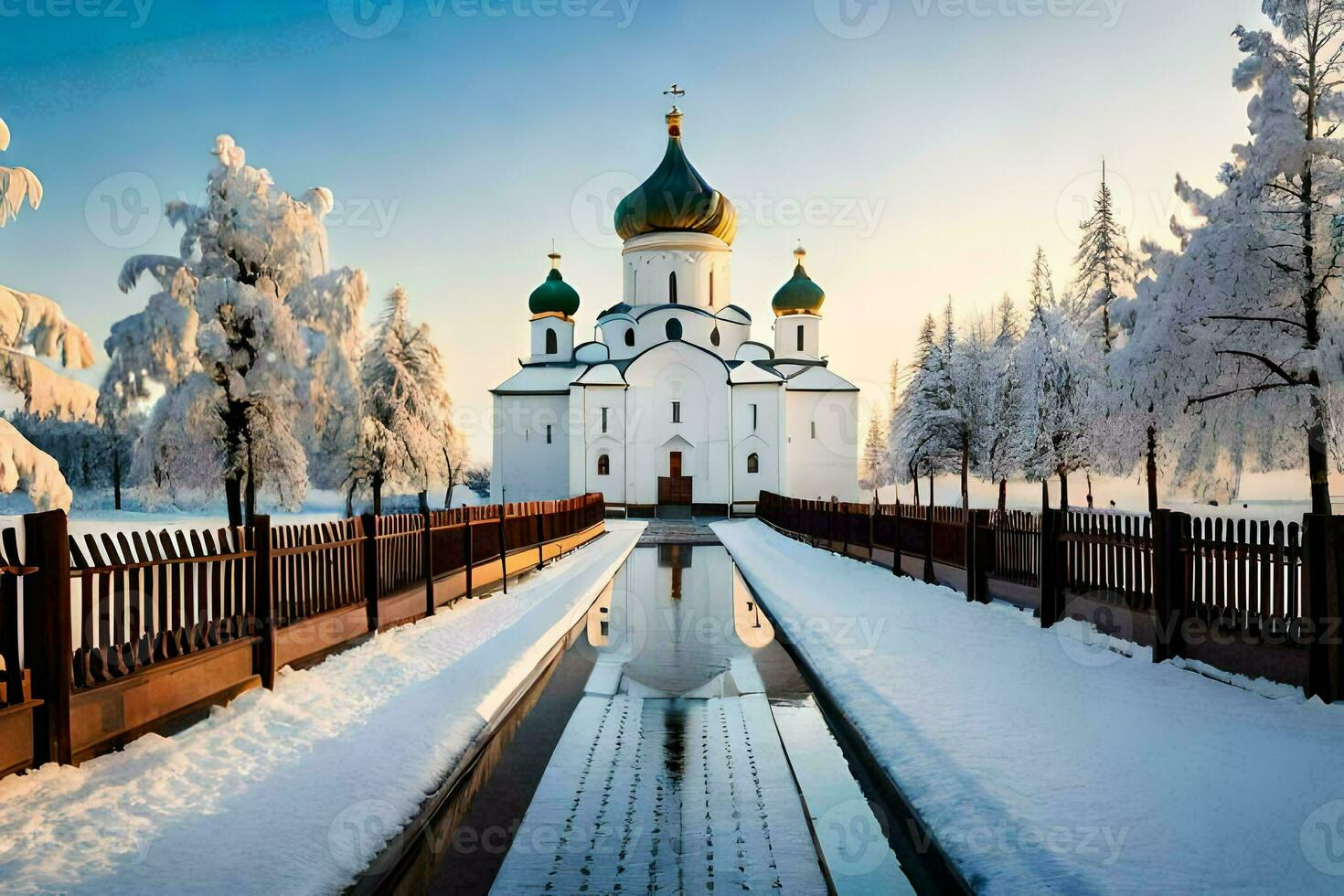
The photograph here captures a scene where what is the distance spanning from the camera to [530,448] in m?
46.1

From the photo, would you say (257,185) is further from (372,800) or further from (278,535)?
(372,800)

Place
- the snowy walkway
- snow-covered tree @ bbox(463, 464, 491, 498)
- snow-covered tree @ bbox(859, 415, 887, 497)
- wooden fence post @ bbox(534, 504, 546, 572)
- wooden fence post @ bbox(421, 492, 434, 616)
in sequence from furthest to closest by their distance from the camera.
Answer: snow-covered tree @ bbox(859, 415, 887, 497), snow-covered tree @ bbox(463, 464, 491, 498), wooden fence post @ bbox(534, 504, 546, 572), wooden fence post @ bbox(421, 492, 434, 616), the snowy walkway

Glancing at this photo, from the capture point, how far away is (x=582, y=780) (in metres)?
5.37

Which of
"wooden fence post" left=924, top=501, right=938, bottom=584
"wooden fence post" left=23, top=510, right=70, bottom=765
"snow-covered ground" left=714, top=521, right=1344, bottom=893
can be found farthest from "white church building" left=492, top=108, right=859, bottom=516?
"wooden fence post" left=23, top=510, right=70, bottom=765

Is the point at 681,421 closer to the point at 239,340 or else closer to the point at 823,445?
the point at 823,445

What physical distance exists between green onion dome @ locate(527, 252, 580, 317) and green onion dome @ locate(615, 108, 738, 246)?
5.26 metres

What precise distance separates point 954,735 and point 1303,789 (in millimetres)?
1950

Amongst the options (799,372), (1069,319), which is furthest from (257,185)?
(799,372)

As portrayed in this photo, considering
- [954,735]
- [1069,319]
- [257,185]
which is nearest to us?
[954,735]

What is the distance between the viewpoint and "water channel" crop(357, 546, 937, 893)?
4082 millimetres

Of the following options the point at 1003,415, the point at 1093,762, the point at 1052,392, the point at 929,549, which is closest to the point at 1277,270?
the point at 929,549

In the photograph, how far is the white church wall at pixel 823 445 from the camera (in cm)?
4656

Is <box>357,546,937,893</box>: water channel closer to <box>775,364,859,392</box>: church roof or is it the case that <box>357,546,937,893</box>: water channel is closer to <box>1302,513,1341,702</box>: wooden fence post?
<box>1302,513,1341,702</box>: wooden fence post

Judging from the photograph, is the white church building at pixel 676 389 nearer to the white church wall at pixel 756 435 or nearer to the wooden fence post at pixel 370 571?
the white church wall at pixel 756 435
